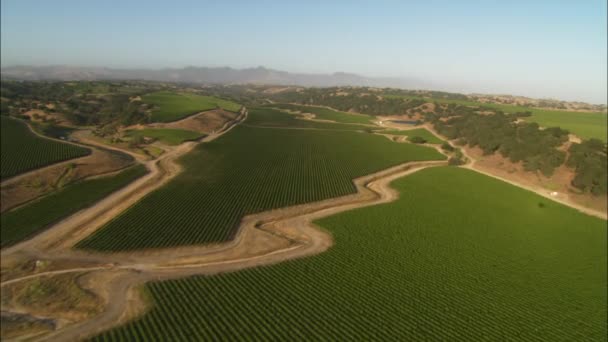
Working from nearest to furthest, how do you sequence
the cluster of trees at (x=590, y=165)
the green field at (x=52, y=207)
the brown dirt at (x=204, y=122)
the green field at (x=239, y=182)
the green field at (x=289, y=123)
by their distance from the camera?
the green field at (x=52, y=207) → the green field at (x=239, y=182) → the cluster of trees at (x=590, y=165) → the brown dirt at (x=204, y=122) → the green field at (x=289, y=123)

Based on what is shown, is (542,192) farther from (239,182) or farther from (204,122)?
(204,122)

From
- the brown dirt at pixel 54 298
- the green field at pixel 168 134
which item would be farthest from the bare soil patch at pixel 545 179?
the green field at pixel 168 134

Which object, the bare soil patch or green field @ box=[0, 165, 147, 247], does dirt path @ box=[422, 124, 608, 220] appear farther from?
green field @ box=[0, 165, 147, 247]

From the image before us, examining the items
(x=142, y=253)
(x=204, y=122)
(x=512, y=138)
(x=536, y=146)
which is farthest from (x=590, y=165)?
(x=204, y=122)

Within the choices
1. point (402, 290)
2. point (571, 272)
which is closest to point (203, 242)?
point (402, 290)

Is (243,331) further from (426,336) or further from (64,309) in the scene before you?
(64,309)

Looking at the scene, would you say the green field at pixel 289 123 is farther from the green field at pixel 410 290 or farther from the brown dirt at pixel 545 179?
the green field at pixel 410 290
